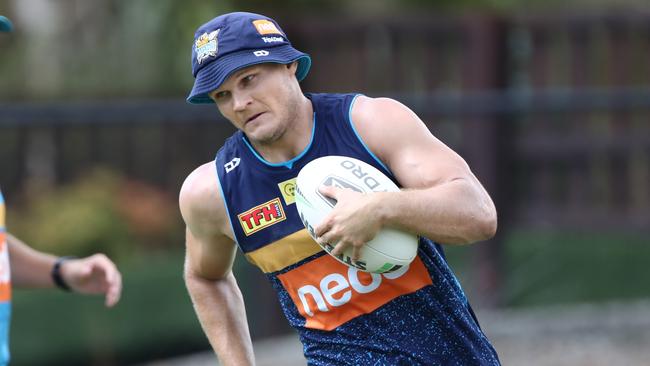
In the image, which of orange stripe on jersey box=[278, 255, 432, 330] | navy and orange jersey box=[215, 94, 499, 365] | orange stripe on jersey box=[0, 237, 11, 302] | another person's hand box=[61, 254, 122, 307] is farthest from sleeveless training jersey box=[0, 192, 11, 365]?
orange stripe on jersey box=[278, 255, 432, 330]

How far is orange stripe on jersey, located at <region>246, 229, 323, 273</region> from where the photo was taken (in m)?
4.59

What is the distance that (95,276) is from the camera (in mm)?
5387

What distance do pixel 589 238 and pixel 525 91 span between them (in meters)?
1.44

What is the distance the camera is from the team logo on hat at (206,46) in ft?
14.4

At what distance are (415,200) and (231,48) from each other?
84 centimetres

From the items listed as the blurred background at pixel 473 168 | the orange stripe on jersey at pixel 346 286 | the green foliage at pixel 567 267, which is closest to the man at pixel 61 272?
the orange stripe on jersey at pixel 346 286

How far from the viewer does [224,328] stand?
4984mm

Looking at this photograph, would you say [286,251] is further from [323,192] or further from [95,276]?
[95,276]

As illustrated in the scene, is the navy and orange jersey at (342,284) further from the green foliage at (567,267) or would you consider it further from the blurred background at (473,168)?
the green foliage at (567,267)

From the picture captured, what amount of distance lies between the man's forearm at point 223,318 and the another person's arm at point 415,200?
3.33 ft

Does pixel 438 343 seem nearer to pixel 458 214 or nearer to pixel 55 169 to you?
pixel 458 214

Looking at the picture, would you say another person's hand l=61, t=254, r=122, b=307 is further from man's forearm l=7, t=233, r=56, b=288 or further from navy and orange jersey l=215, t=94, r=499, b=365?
navy and orange jersey l=215, t=94, r=499, b=365

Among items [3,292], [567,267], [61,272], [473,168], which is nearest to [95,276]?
[61,272]

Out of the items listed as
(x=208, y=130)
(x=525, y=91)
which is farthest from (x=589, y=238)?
(x=208, y=130)
